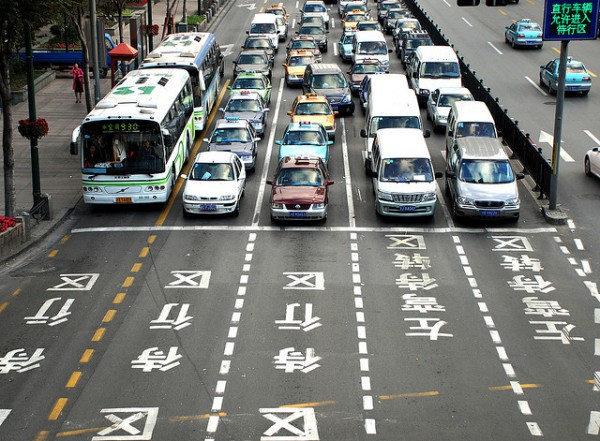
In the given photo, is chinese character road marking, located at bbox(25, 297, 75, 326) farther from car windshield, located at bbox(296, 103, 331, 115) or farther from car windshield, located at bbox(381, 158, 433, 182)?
car windshield, located at bbox(296, 103, 331, 115)

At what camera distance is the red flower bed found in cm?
2760

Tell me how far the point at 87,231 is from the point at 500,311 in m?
12.3

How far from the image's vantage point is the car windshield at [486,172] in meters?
30.9

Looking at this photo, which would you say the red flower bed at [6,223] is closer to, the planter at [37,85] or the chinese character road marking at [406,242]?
the chinese character road marking at [406,242]

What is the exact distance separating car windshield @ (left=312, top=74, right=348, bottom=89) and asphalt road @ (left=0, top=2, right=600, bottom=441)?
1179 cm

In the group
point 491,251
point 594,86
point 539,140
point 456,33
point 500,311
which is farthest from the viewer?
point 456,33

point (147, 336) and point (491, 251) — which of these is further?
point (491, 251)

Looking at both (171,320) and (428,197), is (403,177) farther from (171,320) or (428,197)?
(171,320)

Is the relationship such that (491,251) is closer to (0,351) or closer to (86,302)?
(86,302)

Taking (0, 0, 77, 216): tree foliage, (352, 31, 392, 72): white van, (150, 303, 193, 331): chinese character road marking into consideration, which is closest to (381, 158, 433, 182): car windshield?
(150, 303, 193, 331): chinese character road marking

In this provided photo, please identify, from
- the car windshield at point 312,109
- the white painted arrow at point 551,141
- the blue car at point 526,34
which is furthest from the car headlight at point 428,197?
the blue car at point 526,34

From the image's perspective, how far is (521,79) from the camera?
5150 cm

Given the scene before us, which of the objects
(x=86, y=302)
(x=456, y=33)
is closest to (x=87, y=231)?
(x=86, y=302)

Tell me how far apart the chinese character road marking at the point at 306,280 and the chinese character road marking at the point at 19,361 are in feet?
21.2
